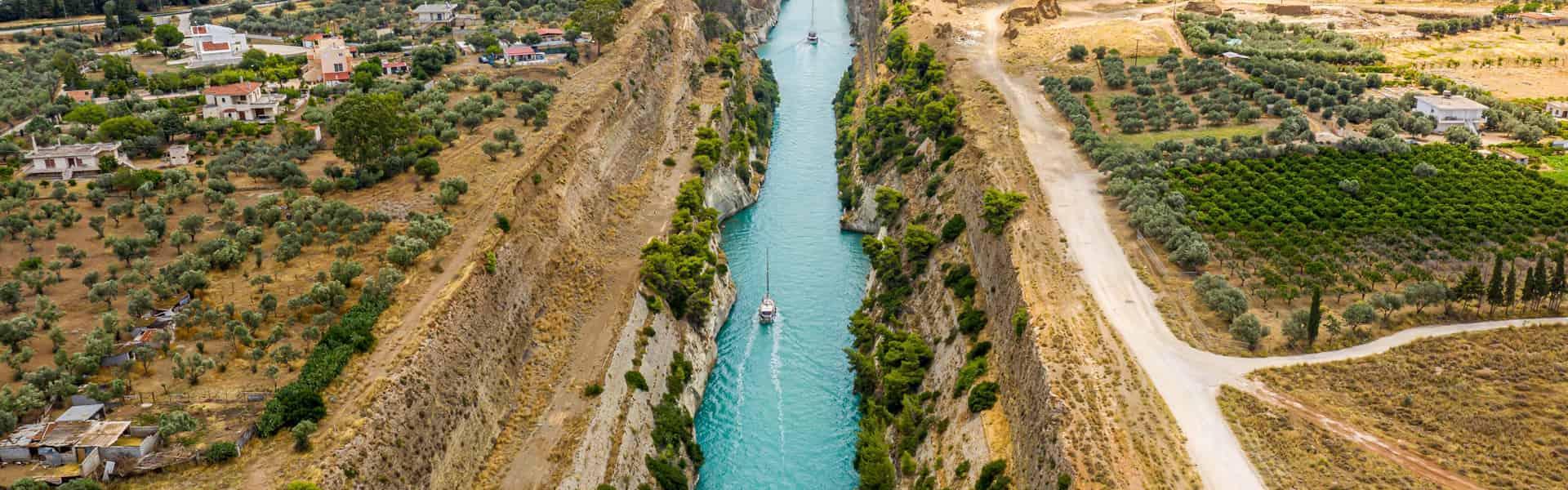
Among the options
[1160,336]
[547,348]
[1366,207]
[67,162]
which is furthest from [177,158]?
[1366,207]

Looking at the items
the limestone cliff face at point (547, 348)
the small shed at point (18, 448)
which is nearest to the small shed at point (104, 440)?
the small shed at point (18, 448)

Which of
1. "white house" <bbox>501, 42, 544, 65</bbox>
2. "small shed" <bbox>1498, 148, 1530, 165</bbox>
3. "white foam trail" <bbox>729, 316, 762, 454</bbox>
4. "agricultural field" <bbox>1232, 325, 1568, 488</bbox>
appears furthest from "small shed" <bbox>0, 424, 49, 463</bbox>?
"small shed" <bbox>1498, 148, 1530, 165</bbox>

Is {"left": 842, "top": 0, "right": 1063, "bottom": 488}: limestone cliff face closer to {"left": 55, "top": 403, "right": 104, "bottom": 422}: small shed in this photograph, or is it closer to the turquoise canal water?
the turquoise canal water

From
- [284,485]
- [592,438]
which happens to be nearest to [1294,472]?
[592,438]

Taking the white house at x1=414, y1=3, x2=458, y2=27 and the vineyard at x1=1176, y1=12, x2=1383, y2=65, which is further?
the white house at x1=414, y1=3, x2=458, y2=27

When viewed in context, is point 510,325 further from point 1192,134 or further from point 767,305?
point 1192,134

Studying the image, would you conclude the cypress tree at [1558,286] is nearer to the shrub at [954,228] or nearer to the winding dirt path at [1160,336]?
the winding dirt path at [1160,336]
